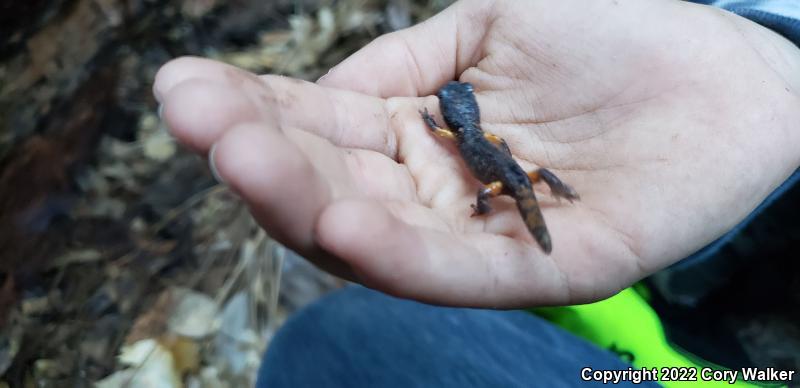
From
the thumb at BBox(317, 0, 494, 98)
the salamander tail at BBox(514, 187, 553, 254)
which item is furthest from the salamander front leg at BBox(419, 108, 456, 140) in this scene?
the salamander tail at BBox(514, 187, 553, 254)

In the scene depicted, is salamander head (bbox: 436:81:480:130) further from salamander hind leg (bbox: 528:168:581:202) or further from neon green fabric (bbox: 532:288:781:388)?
neon green fabric (bbox: 532:288:781:388)

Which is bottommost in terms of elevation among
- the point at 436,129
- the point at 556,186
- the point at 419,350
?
the point at 419,350

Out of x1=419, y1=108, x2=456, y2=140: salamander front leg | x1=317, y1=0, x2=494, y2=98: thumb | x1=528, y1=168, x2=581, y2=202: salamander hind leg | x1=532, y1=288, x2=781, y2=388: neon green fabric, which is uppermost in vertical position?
x1=317, y1=0, x2=494, y2=98: thumb

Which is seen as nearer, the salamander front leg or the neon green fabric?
the salamander front leg

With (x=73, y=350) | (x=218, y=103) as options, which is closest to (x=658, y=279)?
(x=218, y=103)

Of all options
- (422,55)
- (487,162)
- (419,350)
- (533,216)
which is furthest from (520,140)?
(419,350)

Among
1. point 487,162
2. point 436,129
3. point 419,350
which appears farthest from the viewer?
point 419,350

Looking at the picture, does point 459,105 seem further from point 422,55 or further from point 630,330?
point 630,330
